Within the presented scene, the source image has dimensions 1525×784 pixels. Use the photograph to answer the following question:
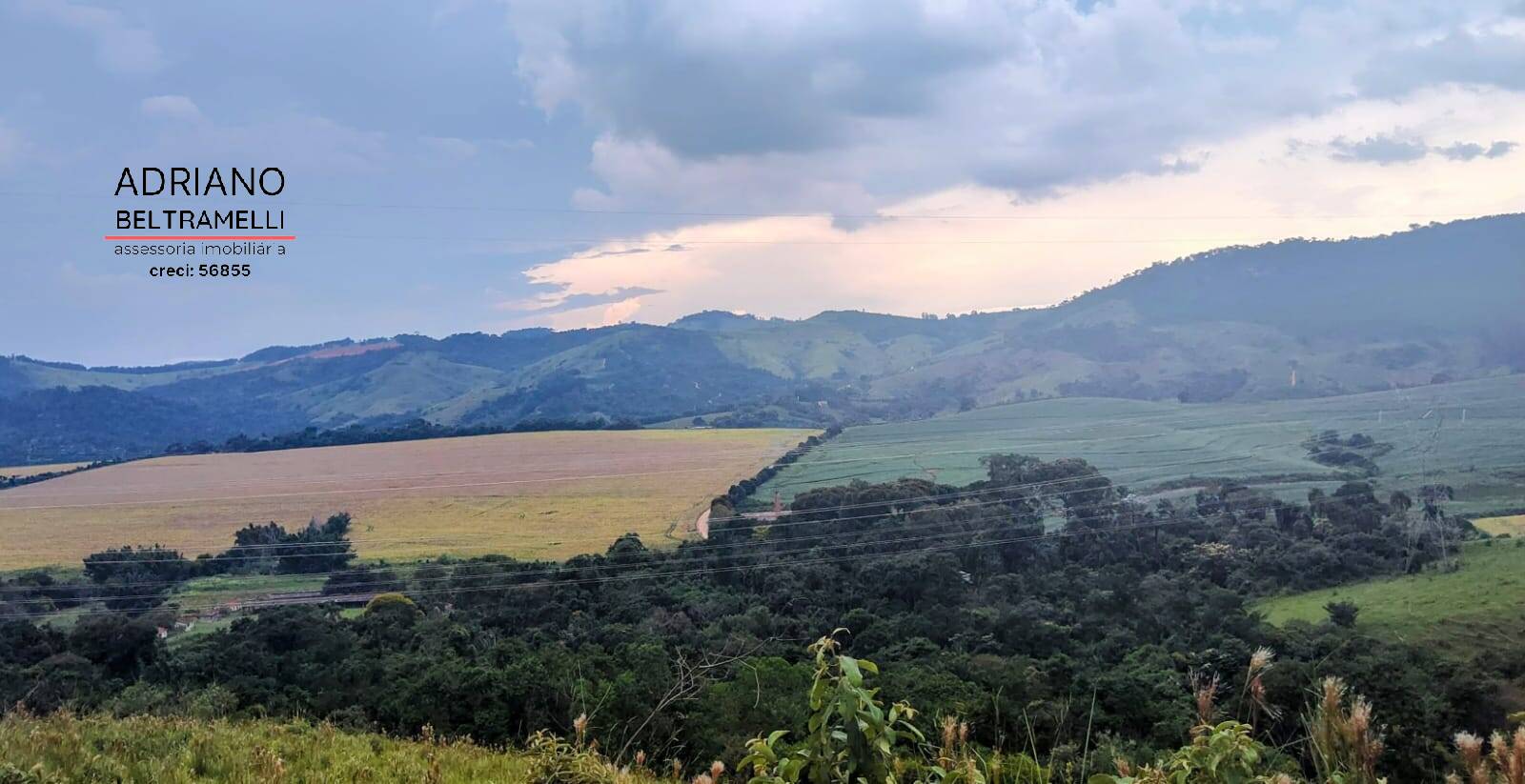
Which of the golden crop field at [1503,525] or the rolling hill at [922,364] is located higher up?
the rolling hill at [922,364]

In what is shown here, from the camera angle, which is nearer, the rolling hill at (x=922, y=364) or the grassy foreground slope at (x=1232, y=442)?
the grassy foreground slope at (x=1232, y=442)

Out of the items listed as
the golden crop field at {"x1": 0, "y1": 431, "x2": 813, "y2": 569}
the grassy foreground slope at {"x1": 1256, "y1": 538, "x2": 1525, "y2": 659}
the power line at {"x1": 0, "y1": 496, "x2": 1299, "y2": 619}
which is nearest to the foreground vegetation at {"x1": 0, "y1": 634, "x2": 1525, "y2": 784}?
the power line at {"x1": 0, "y1": 496, "x2": 1299, "y2": 619}

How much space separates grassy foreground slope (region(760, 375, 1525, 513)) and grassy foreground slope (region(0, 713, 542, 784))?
37445 millimetres

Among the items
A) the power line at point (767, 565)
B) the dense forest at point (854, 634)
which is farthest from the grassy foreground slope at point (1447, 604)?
the power line at point (767, 565)

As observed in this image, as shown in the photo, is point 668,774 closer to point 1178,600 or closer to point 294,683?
point 294,683

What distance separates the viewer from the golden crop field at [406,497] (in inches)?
1281

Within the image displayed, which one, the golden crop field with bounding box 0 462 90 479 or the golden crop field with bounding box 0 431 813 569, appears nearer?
the golden crop field with bounding box 0 431 813 569

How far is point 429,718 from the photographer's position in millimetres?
12148

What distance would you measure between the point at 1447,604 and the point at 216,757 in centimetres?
3237

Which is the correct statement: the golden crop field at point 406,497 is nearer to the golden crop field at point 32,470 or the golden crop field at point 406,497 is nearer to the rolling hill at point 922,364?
the golden crop field at point 32,470

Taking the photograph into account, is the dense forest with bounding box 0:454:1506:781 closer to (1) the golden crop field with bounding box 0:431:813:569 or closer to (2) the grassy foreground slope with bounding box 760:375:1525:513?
(1) the golden crop field with bounding box 0:431:813:569

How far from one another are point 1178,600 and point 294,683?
23566 millimetres

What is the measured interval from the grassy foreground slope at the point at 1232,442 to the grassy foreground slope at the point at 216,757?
3745 cm

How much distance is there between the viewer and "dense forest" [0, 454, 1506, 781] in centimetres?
1227
